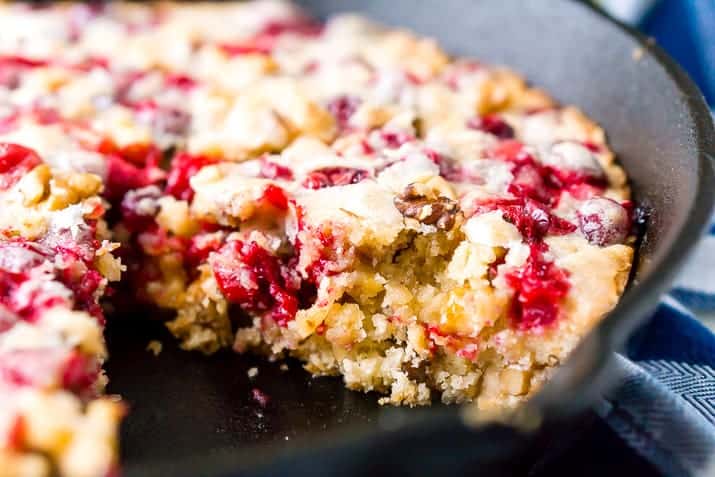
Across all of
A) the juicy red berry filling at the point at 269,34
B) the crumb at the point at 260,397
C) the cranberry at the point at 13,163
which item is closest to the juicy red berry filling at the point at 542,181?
the crumb at the point at 260,397

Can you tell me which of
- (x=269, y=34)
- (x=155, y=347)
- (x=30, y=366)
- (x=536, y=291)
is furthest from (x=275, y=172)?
(x=269, y=34)

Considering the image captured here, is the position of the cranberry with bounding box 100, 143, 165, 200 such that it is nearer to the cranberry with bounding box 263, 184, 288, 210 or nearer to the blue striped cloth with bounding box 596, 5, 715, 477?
the cranberry with bounding box 263, 184, 288, 210

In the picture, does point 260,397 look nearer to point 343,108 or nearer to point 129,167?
point 129,167

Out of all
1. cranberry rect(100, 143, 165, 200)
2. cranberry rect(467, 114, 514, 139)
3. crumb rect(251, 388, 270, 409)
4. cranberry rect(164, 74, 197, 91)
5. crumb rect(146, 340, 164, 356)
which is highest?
cranberry rect(467, 114, 514, 139)

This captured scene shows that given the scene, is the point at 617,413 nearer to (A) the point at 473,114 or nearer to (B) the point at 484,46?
(A) the point at 473,114

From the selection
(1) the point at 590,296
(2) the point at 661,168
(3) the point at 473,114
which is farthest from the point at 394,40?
(1) the point at 590,296

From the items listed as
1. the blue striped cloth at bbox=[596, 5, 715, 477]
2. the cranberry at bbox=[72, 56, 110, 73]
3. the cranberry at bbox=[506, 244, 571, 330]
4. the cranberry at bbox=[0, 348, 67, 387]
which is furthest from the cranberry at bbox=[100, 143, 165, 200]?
the blue striped cloth at bbox=[596, 5, 715, 477]
